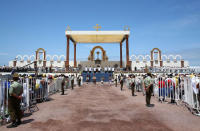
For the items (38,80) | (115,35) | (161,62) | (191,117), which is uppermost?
(115,35)

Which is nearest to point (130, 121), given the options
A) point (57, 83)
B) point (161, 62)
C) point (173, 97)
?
point (173, 97)

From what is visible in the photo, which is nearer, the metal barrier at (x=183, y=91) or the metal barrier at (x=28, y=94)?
the metal barrier at (x=28, y=94)

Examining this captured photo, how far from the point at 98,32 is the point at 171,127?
28.7 metres

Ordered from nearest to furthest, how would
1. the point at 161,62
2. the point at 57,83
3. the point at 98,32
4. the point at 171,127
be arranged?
1. the point at 171,127
2. the point at 57,83
3. the point at 98,32
4. the point at 161,62

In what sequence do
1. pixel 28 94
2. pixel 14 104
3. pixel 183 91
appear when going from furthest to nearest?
pixel 183 91
pixel 28 94
pixel 14 104

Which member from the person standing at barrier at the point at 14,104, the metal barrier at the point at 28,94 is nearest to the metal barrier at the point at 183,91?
the person standing at barrier at the point at 14,104

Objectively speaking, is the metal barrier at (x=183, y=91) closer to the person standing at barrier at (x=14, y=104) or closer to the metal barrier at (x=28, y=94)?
the person standing at barrier at (x=14, y=104)

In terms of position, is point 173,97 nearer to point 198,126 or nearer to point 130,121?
point 198,126

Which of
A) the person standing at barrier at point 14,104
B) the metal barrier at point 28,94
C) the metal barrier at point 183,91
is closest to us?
the person standing at barrier at point 14,104

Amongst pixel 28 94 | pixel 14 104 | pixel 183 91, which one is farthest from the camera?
pixel 183 91

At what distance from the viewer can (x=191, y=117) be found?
5.76 metres

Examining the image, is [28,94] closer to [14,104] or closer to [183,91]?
[14,104]

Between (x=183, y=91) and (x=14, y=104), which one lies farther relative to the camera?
(x=183, y=91)

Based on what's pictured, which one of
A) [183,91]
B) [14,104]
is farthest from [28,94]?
[183,91]
